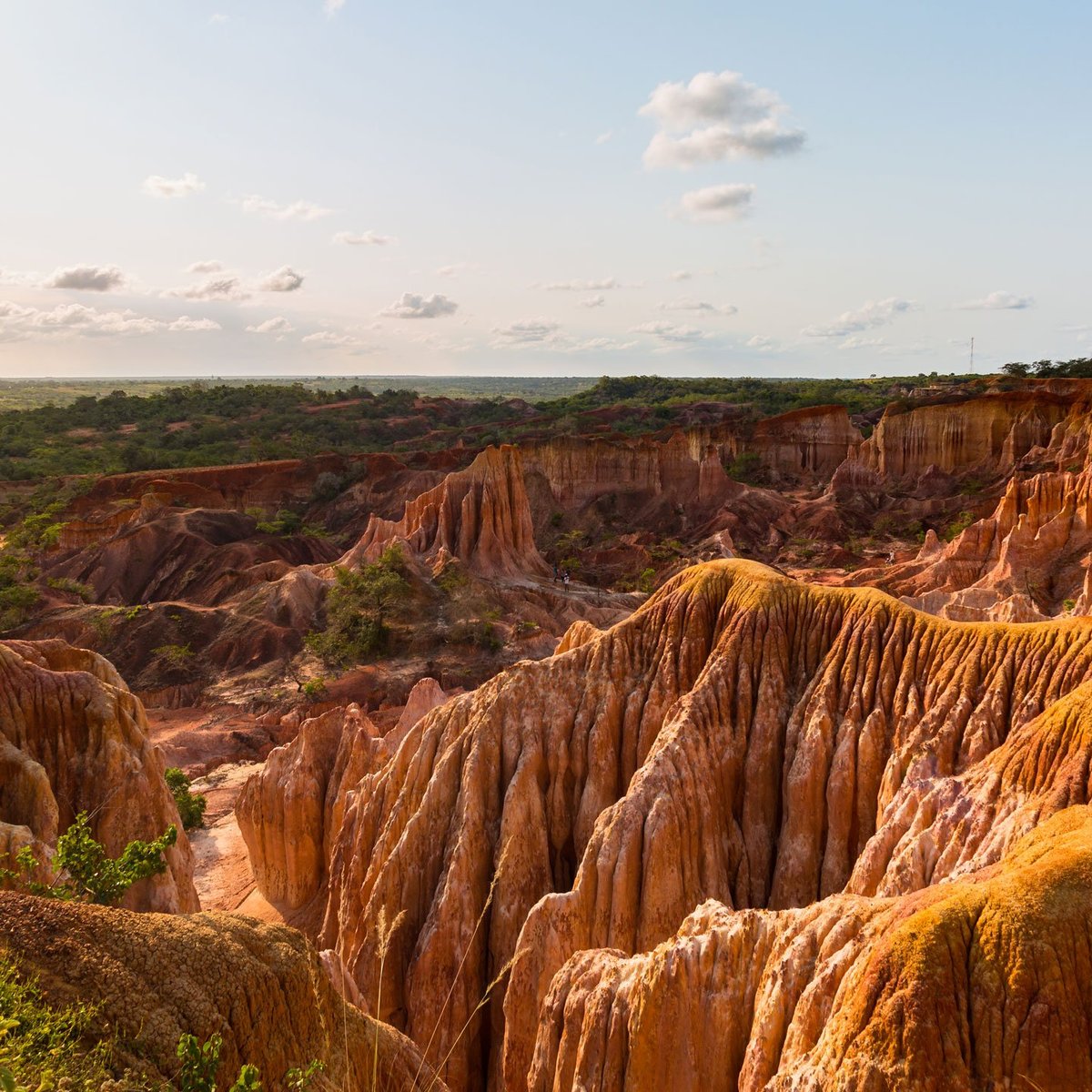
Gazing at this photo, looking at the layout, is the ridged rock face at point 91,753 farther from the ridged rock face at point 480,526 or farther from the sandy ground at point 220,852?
the ridged rock face at point 480,526

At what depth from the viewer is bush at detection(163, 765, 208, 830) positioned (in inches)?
1001

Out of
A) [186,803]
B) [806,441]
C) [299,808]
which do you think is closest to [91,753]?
[299,808]

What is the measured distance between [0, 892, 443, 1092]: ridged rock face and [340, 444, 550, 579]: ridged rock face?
39.8 metres

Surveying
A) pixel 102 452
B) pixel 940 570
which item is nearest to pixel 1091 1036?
pixel 940 570

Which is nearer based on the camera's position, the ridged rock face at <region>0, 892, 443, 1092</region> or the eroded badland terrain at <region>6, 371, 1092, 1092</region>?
the ridged rock face at <region>0, 892, 443, 1092</region>

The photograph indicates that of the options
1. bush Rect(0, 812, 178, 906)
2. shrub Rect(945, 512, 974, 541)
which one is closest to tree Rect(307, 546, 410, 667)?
bush Rect(0, 812, 178, 906)

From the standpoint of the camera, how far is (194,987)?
257 inches

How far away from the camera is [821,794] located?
13.9m

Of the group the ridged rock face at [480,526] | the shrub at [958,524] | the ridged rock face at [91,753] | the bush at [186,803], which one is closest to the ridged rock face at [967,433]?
the shrub at [958,524]

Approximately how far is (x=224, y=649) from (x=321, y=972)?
38185mm

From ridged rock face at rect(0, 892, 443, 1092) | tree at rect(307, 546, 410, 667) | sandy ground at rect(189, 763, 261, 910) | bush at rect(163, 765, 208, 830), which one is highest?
ridged rock face at rect(0, 892, 443, 1092)

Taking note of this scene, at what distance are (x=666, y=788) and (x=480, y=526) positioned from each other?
Answer: 35.9 m

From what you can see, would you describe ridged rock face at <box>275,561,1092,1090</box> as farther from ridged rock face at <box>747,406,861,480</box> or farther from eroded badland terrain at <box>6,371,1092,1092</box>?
ridged rock face at <box>747,406,861,480</box>

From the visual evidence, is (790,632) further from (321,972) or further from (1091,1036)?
(321,972)
